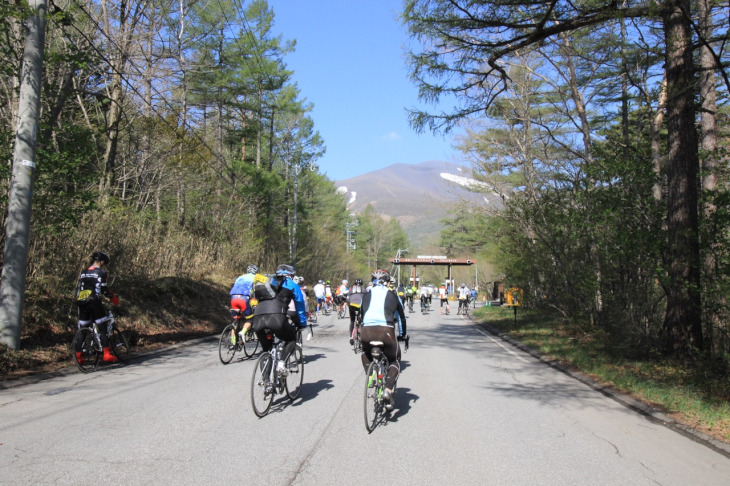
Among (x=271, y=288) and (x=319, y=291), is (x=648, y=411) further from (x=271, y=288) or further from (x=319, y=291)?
(x=319, y=291)

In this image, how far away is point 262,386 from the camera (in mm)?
6527

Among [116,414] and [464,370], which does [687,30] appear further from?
[116,414]

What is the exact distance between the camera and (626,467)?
5.02 meters

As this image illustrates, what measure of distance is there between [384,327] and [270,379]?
158 cm

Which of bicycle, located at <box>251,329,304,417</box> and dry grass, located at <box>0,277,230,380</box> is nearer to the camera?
bicycle, located at <box>251,329,304,417</box>

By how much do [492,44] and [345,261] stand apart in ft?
156

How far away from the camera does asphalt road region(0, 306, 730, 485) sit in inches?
180

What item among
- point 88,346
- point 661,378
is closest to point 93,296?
point 88,346

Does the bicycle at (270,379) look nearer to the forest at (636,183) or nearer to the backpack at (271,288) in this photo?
the backpack at (271,288)

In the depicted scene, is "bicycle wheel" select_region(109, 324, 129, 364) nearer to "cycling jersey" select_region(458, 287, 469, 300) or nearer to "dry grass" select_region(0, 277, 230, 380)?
"dry grass" select_region(0, 277, 230, 380)

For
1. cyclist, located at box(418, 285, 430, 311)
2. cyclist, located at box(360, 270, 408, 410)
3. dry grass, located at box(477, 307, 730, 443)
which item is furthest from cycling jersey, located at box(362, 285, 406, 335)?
cyclist, located at box(418, 285, 430, 311)

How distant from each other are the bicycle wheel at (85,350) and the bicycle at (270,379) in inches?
154

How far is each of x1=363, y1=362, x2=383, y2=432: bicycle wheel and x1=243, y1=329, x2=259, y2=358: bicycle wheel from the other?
5.59 metres

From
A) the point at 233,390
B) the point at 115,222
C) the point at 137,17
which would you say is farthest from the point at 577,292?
the point at 137,17
